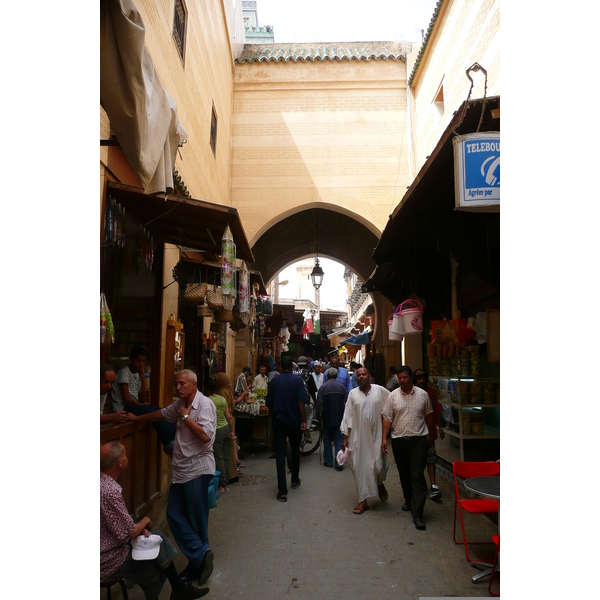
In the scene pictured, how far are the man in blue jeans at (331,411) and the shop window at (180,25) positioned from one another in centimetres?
569

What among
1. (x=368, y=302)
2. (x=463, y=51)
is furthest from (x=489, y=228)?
→ (x=368, y=302)

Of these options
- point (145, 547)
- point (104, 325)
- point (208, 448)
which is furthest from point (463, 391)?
point (145, 547)

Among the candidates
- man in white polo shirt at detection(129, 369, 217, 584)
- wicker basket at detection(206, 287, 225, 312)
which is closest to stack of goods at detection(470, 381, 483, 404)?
wicker basket at detection(206, 287, 225, 312)

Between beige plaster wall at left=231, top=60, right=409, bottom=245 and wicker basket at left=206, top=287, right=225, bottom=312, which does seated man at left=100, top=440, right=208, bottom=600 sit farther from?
beige plaster wall at left=231, top=60, right=409, bottom=245

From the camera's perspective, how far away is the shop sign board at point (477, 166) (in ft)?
12.3

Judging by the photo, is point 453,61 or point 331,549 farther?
point 453,61

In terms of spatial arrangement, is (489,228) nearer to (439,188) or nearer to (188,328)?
(439,188)

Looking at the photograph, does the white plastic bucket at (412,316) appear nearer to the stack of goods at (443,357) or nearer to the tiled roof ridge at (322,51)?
the stack of goods at (443,357)

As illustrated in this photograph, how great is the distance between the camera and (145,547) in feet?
10.5

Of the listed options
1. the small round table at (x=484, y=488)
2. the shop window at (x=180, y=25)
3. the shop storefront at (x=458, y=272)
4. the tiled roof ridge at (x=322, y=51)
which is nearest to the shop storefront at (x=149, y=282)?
the shop storefront at (x=458, y=272)

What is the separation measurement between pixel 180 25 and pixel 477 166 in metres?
6.30

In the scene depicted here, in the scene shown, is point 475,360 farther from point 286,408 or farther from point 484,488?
point 484,488

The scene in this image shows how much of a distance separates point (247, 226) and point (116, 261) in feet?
26.2

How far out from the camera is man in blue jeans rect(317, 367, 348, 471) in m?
8.75
